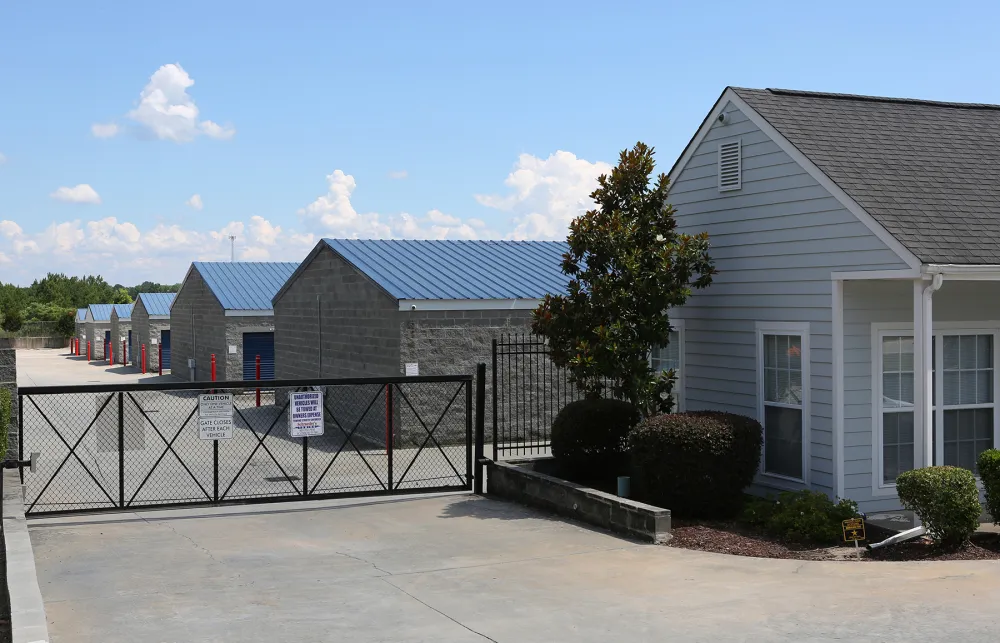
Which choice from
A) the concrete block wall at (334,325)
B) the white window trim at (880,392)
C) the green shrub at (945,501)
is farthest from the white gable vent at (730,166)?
the concrete block wall at (334,325)

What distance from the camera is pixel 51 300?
347 ft

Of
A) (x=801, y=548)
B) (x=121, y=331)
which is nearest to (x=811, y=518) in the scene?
(x=801, y=548)

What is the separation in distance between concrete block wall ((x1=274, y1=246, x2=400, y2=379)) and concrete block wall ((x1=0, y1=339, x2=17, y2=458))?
933 cm

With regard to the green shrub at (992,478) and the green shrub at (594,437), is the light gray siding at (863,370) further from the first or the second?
the green shrub at (594,437)

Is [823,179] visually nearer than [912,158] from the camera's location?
Yes

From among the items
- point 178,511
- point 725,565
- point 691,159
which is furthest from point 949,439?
point 178,511

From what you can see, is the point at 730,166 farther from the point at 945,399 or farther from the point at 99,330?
the point at 99,330

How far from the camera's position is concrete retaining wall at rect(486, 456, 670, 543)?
1121 centimetres

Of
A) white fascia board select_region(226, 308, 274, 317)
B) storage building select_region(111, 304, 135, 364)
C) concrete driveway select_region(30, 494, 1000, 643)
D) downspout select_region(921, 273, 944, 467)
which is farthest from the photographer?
storage building select_region(111, 304, 135, 364)

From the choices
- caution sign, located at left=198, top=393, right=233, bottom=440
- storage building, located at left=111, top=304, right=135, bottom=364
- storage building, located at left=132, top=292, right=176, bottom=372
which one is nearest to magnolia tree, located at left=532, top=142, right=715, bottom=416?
caution sign, located at left=198, top=393, right=233, bottom=440

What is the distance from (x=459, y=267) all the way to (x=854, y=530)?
15006 millimetres

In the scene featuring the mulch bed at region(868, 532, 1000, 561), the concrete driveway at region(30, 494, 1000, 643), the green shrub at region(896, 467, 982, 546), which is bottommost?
the concrete driveway at region(30, 494, 1000, 643)

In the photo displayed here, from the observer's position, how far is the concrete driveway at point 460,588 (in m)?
7.78

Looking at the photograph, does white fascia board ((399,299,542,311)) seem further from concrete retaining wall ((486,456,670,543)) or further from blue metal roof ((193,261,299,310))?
blue metal roof ((193,261,299,310))
